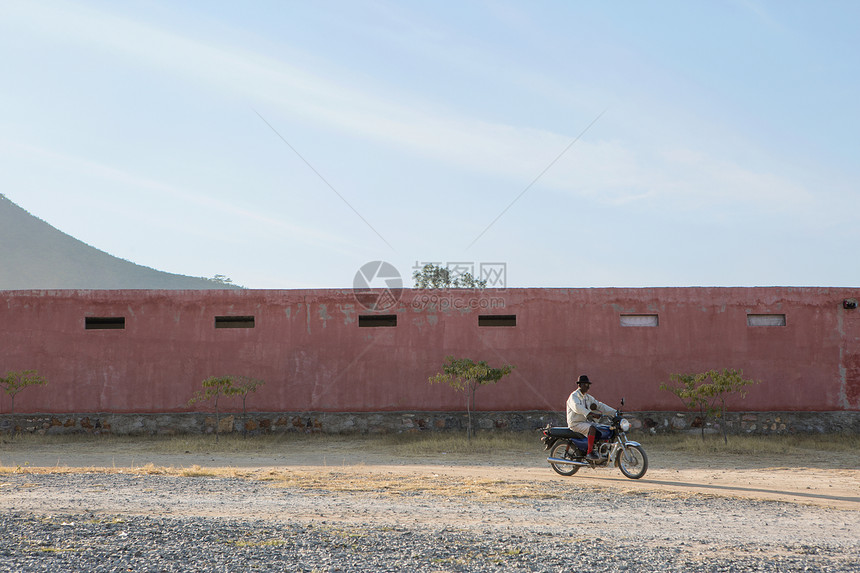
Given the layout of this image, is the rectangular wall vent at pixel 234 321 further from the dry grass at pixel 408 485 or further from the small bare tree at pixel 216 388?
the dry grass at pixel 408 485

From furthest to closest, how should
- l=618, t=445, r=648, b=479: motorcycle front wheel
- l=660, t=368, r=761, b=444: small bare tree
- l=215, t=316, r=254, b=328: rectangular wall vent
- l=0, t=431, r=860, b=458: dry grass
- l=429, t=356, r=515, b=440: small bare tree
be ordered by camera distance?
l=215, t=316, r=254, b=328: rectangular wall vent < l=429, t=356, r=515, b=440: small bare tree < l=660, t=368, r=761, b=444: small bare tree < l=0, t=431, r=860, b=458: dry grass < l=618, t=445, r=648, b=479: motorcycle front wheel

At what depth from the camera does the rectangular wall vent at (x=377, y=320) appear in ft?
59.9

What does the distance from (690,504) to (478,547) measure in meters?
3.76

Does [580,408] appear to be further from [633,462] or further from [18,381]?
[18,381]

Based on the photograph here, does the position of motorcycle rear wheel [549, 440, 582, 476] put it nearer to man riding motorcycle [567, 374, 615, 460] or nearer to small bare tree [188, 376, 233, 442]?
man riding motorcycle [567, 374, 615, 460]

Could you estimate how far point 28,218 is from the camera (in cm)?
10044

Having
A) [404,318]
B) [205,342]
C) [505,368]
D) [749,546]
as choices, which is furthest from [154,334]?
[749,546]

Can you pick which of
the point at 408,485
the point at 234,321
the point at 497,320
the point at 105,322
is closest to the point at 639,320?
the point at 497,320

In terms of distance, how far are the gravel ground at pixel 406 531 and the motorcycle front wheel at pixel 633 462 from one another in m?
1.49

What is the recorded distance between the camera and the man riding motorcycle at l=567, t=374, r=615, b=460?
10.7 meters

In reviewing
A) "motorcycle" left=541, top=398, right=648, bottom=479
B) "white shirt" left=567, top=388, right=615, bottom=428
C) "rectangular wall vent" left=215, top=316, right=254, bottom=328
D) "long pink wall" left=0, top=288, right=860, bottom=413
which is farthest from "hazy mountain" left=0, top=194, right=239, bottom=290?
"white shirt" left=567, top=388, right=615, bottom=428

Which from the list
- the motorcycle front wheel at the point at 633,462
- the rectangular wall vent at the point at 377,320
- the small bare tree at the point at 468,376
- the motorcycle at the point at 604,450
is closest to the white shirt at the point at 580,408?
the motorcycle at the point at 604,450

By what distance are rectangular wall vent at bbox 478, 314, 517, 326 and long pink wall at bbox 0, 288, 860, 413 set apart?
136 mm

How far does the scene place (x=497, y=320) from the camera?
18.3 m
